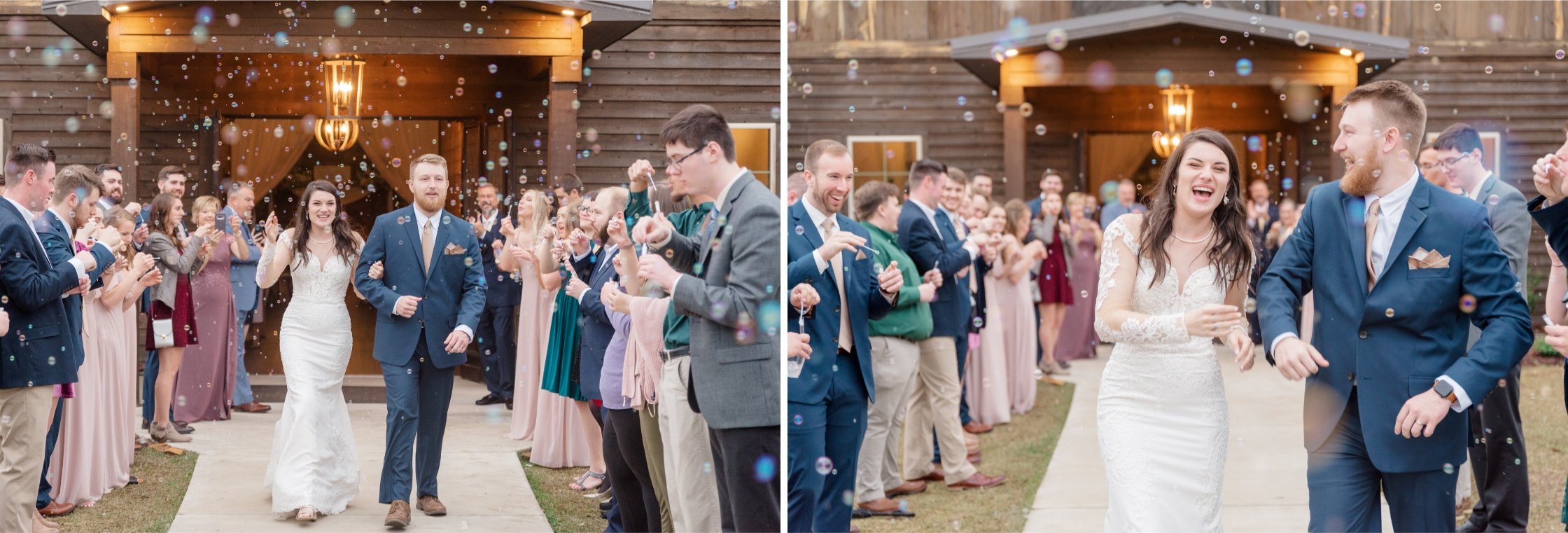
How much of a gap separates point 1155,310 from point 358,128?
2535mm

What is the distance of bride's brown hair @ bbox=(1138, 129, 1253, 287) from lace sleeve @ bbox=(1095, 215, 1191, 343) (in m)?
0.04

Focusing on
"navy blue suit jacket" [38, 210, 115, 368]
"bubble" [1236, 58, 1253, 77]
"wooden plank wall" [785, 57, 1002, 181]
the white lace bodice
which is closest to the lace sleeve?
the white lace bodice

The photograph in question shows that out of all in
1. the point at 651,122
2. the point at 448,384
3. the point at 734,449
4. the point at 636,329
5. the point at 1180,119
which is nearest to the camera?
the point at 734,449

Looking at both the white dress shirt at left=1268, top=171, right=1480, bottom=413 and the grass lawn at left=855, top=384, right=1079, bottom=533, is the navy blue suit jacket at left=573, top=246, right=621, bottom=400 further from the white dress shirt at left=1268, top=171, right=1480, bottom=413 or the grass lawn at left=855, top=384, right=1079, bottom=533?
Result: the white dress shirt at left=1268, top=171, right=1480, bottom=413

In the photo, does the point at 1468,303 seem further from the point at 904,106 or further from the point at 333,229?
the point at 904,106

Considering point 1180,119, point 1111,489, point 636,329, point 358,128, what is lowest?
point 1111,489

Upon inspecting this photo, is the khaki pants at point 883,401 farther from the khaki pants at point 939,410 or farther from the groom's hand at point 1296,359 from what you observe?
the groom's hand at point 1296,359

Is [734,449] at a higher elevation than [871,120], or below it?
below

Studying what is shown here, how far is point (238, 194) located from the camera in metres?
4.00

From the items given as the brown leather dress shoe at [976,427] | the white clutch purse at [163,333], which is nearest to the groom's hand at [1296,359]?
the white clutch purse at [163,333]

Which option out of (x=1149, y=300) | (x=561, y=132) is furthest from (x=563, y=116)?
(x=1149, y=300)

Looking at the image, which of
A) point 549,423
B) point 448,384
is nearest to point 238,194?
point 448,384

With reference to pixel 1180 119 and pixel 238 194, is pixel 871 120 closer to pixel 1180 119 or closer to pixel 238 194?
pixel 1180 119

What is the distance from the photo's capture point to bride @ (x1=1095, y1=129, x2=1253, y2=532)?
9.73 ft
